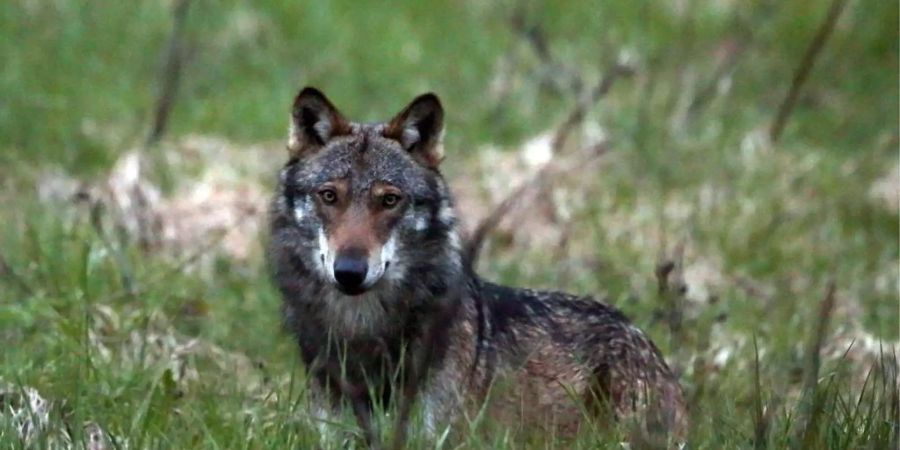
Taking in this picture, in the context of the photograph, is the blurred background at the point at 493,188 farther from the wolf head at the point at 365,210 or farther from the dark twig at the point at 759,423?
the wolf head at the point at 365,210

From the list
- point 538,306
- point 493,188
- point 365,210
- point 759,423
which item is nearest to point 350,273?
point 365,210

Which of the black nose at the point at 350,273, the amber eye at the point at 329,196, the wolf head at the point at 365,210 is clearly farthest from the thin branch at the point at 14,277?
the black nose at the point at 350,273

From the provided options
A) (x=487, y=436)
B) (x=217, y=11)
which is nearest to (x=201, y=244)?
(x=487, y=436)

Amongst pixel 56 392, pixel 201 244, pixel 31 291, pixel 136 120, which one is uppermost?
pixel 136 120

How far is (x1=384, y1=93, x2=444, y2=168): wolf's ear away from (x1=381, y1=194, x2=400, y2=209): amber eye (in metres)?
0.31

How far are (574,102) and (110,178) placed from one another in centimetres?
410

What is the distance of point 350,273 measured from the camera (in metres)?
5.92

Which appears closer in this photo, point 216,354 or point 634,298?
point 216,354

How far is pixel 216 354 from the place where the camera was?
7441mm

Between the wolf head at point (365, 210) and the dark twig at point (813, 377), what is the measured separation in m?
1.46

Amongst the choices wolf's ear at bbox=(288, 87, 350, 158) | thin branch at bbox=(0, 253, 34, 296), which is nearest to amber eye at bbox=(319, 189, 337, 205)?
wolf's ear at bbox=(288, 87, 350, 158)

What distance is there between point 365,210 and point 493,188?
214 inches

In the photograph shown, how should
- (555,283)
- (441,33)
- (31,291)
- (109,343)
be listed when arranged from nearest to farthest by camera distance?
1. (109,343)
2. (31,291)
3. (555,283)
4. (441,33)

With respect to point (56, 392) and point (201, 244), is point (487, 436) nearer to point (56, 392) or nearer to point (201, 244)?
point (56, 392)
